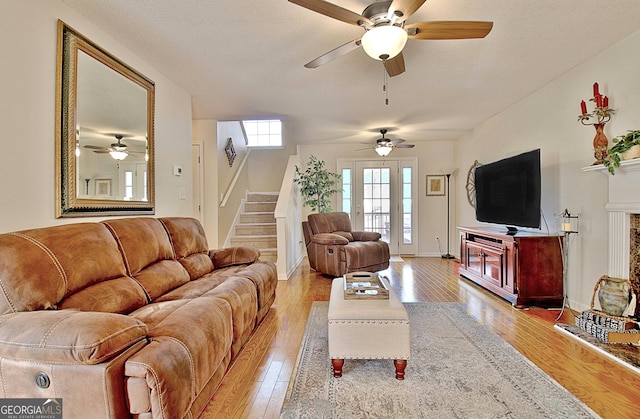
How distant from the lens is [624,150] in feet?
8.07

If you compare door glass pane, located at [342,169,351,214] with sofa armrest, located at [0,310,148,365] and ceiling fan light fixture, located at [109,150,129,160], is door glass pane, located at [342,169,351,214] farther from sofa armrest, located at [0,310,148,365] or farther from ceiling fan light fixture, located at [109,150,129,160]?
sofa armrest, located at [0,310,148,365]

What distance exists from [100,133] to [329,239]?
3029 mm

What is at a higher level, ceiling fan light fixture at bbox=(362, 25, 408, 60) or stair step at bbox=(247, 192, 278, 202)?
ceiling fan light fixture at bbox=(362, 25, 408, 60)

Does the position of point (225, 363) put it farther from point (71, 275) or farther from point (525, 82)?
point (525, 82)

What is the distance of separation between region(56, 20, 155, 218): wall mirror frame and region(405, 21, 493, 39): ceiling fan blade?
2175mm

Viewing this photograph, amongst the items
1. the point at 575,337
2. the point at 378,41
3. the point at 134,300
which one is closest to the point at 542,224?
the point at 575,337

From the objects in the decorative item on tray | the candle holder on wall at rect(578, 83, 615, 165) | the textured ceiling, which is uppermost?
the textured ceiling

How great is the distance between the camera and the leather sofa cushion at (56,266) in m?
1.42

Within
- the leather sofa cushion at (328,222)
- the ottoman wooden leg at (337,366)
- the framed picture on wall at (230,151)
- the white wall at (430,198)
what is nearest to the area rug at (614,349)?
the ottoman wooden leg at (337,366)

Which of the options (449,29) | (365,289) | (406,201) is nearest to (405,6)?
(449,29)

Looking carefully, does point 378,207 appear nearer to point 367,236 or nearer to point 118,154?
point 367,236

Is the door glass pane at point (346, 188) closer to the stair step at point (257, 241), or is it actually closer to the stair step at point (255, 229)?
the stair step at point (255, 229)

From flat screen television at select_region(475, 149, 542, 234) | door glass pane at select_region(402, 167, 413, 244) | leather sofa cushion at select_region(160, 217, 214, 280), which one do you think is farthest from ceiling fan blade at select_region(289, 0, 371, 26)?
door glass pane at select_region(402, 167, 413, 244)

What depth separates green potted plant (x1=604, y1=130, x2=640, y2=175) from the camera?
240cm
